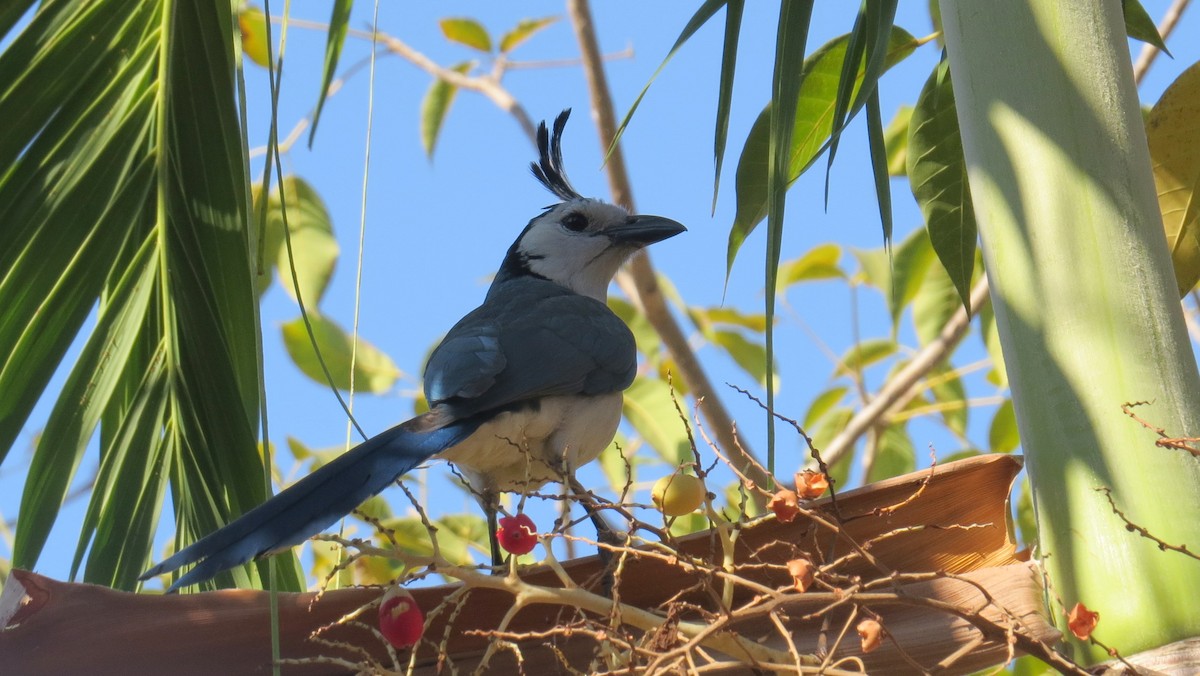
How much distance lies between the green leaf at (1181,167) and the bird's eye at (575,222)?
7.26ft

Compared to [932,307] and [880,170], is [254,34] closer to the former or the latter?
[932,307]

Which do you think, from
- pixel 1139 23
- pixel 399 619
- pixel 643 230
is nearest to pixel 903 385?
pixel 643 230

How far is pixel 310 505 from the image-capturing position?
1964 mm

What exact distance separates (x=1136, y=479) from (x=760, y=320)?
3640 mm

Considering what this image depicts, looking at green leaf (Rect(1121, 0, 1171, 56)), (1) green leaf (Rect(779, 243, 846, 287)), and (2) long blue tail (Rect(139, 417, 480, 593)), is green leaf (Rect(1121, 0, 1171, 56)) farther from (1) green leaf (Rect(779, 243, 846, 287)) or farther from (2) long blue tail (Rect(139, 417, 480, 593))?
(1) green leaf (Rect(779, 243, 846, 287))

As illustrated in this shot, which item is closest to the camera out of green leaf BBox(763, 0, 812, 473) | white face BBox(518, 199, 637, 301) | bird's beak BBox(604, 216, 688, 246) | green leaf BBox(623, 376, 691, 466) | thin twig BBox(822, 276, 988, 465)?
green leaf BBox(763, 0, 812, 473)

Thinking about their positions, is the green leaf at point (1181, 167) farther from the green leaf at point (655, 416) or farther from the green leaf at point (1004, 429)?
the green leaf at point (1004, 429)

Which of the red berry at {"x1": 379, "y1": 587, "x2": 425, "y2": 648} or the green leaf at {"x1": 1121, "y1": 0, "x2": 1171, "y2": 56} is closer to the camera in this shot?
the red berry at {"x1": 379, "y1": 587, "x2": 425, "y2": 648}

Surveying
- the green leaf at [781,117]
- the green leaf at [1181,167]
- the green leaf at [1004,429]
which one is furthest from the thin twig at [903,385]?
the green leaf at [781,117]

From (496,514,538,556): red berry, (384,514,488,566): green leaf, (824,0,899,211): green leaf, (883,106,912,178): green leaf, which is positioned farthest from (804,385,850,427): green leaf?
(496,514,538,556): red berry

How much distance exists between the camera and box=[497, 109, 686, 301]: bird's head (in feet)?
13.4

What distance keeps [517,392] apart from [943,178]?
3.21 feet

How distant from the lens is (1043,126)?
1.74 metres

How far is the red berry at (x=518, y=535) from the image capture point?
173 centimetres
